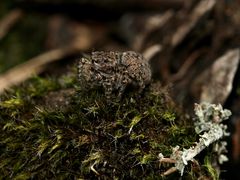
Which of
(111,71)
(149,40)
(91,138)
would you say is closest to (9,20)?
(149,40)

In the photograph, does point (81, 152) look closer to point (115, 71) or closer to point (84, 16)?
point (115, 71)

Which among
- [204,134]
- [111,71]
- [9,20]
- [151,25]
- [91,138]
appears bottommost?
[91,138]

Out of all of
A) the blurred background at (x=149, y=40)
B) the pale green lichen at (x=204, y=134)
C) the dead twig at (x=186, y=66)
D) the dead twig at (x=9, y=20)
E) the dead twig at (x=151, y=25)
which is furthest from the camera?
the dead twig at (x=9, y=20)

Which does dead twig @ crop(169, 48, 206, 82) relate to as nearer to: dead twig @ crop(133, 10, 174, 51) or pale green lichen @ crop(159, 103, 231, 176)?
dead twig @ crop(133, 10, 174, 51)

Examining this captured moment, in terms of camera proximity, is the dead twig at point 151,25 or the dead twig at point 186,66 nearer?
the dead twig at point 186,66

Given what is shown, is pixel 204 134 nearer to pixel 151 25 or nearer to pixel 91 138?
pixel 91 138

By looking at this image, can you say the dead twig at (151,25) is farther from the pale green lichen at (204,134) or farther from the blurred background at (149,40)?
the pale green lichen at (204,134)

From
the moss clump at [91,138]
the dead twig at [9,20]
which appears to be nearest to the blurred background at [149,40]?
the dead twig at [9,20]
